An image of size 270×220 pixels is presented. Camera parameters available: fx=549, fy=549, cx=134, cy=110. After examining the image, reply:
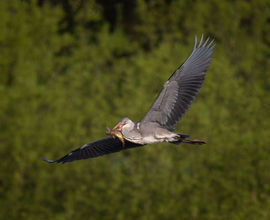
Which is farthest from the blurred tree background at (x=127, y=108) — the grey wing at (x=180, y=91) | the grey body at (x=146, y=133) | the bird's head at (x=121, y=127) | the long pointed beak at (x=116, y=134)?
the long pointed beak at (x=116, y=134)

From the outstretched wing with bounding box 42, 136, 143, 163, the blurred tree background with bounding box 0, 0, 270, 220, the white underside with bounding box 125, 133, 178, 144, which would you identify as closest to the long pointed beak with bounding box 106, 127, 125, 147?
the white underside with bounding box 125, 133, 178, 144

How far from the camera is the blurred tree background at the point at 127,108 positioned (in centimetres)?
1650

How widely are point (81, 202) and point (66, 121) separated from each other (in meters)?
3.93

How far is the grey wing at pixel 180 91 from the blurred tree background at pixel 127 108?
24.9 feet

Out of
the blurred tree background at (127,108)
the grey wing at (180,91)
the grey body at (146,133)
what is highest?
the blurred tree background at (127,108)

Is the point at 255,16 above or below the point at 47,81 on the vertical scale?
above

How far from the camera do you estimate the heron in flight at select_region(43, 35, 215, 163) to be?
8422mm

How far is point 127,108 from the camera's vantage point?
19203 mm

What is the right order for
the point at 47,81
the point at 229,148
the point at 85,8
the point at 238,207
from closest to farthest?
the point at 238,207 < the point at 229,148 < the point at 47,81 < the point at 85,8

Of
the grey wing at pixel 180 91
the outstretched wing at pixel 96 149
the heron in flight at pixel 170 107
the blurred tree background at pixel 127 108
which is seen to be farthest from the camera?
the blurred tree background at pixel 127 108

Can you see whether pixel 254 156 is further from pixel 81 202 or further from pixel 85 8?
pixel 85 8

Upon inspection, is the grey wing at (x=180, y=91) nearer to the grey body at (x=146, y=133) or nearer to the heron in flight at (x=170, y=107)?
the heron in flight at (x=170, y=107)

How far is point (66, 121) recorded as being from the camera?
20141 millimetres

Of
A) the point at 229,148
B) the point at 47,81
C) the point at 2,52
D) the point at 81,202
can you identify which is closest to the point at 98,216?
the point at 81,202
